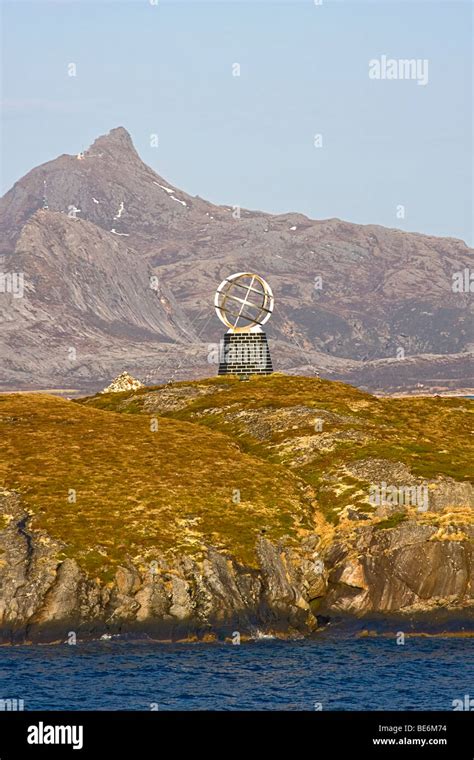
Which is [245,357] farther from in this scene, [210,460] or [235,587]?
[235,587]

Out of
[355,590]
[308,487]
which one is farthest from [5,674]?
[308,487]

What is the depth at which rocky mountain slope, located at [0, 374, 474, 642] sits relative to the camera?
3846 inches

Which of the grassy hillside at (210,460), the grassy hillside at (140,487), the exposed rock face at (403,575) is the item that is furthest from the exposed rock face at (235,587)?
the grassy hillside at (140,487)

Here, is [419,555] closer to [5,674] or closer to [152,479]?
[152,479]

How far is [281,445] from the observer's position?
128 meters

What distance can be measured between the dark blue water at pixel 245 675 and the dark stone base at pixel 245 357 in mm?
65544

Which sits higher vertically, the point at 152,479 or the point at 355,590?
the point at 152,479

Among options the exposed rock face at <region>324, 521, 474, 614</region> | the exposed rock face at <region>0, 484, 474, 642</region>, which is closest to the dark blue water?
the exposed rock face at <region>0, 484, 474, 642</region>

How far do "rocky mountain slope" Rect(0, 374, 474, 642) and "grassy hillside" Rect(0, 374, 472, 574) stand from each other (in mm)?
215

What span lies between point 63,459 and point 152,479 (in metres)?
9.99

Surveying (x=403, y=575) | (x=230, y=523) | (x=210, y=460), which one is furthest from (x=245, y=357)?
(x=403, y=575)

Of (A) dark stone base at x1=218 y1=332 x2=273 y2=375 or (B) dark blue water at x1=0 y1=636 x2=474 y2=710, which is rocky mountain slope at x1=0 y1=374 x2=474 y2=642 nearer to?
(B) dark blue water at x1=0 y1=636 x2=474 y2=710

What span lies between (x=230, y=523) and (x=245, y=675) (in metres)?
22.9
